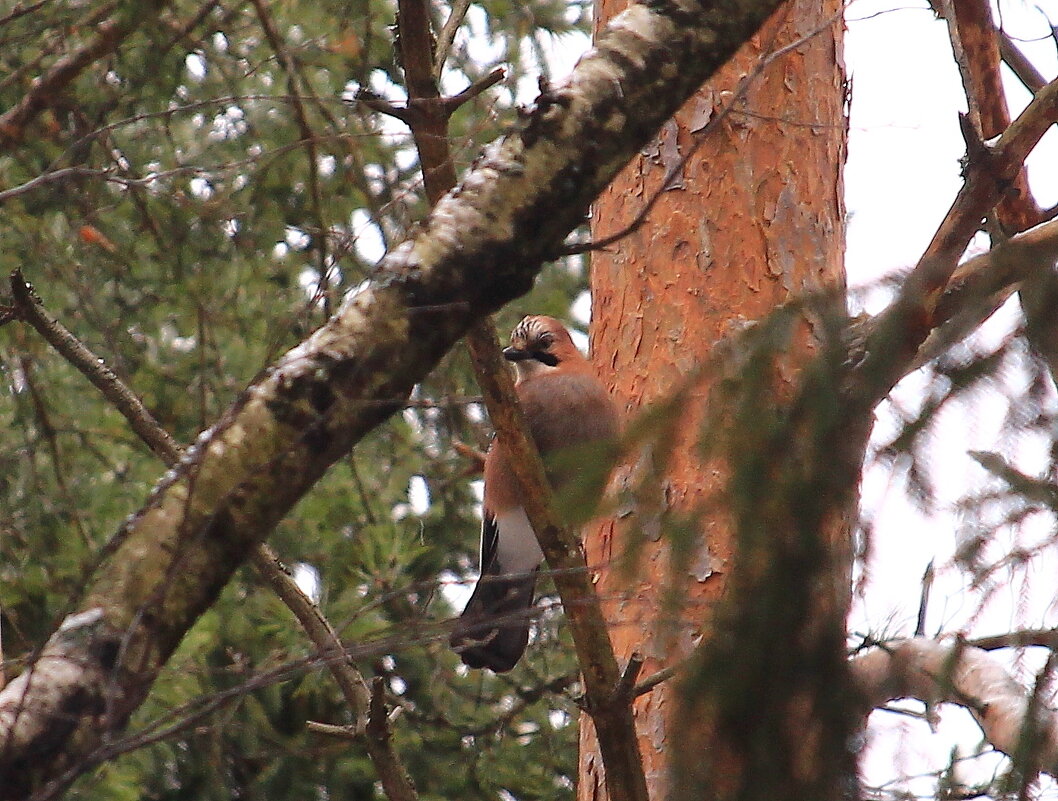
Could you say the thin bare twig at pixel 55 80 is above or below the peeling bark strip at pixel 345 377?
above

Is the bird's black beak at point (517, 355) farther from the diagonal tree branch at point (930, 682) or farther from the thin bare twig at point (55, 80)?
the diagonal tree branch at point (930, 682)

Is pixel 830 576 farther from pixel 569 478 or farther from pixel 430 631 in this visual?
pixel 430 631

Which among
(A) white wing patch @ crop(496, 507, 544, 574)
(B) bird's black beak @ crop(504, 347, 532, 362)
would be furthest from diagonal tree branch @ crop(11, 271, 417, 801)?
(B) bird's black beak @ crop(504, 347, 532, 362)

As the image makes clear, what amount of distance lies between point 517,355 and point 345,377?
293 centimetres

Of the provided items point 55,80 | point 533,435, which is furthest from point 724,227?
point 55,80

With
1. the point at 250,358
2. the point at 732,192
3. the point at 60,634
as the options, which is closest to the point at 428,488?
the point at 250,358

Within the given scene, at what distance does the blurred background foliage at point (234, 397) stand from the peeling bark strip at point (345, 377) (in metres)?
2.20

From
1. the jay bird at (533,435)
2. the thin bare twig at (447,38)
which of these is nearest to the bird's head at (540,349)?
the jay bird at (533,435)

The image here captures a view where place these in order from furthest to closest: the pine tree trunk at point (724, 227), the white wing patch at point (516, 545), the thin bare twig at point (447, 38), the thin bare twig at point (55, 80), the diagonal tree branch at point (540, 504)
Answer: the white wing patch at point (516, 545), the pine tree trunk at point (724, 227), the thin bare twig at point (55, 80), the thin bare twig at point (447, 38), the diagonal tree branch at point (540, 504)

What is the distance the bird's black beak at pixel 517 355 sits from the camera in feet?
15.4

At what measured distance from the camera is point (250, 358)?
516cm

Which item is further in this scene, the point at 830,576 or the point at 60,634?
the point at 60,634

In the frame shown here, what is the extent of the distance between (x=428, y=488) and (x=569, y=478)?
3903 mm

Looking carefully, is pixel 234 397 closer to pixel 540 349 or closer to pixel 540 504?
pixel 540 349
